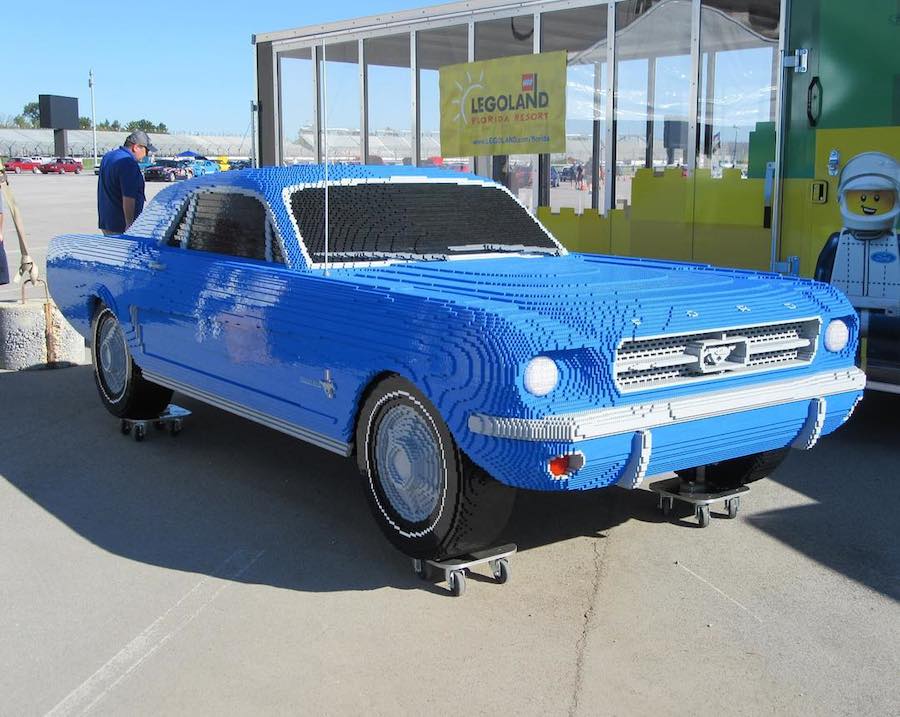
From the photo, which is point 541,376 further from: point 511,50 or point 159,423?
point 511,50

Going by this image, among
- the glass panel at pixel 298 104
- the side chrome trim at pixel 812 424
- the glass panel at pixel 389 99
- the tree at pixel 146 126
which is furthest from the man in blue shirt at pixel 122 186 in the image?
the tree at pixel 146 126

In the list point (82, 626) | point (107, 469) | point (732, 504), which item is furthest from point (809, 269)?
point (82, 626)

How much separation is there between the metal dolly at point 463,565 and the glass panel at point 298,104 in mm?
7378

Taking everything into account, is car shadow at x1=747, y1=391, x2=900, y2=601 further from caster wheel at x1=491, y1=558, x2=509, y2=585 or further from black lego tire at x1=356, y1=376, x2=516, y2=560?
black lego tire at x1=356, y1=376, x2=516, y2=560

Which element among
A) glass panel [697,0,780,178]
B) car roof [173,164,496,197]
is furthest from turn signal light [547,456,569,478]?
glass panel [697,0,780,178]

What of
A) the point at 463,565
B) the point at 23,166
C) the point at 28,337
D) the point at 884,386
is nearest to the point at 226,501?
the point at 463,565

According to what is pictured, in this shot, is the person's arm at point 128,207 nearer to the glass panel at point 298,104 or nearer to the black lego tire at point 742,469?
the glass panel at point 298,104

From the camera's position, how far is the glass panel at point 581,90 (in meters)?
8.34

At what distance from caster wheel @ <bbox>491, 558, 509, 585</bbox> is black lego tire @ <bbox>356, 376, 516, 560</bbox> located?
3.8 inches

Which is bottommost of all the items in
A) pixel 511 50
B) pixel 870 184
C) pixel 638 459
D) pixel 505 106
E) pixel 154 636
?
pixel 154 636

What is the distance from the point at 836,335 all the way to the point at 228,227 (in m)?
3.11

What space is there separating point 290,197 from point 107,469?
1.87 metres

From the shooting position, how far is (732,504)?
5277mm

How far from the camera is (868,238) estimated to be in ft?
21.8
